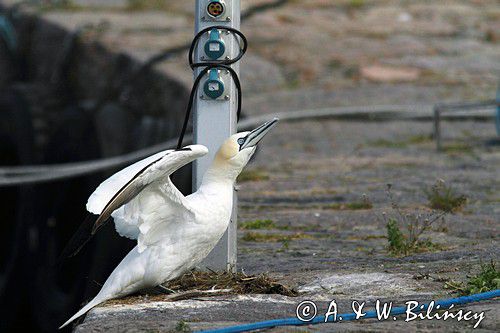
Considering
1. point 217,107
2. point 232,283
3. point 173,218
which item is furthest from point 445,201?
point 173,218

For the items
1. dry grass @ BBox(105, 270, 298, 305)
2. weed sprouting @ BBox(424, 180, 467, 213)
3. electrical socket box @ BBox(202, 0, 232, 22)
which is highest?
electrical socket box @ BBox(202, 0, 232, 22)

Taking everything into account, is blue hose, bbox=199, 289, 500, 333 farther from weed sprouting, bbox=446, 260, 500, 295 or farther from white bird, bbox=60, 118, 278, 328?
white bird, bbox=60, 118, 278, 328

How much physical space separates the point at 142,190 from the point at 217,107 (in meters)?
0.75

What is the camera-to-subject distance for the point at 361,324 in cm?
478

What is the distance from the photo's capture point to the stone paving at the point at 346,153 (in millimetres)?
5391

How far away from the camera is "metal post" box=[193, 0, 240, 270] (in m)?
5.89

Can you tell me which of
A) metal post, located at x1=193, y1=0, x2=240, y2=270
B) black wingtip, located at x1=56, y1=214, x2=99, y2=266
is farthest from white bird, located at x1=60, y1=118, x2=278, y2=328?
metal post, located at x1=193, y1=0, x2=240, y2=270

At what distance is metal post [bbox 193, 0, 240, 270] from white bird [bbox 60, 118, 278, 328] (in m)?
0.30

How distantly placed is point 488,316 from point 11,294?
30.5 ft

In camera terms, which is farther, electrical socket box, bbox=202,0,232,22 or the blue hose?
electrical socket box, bbox=202,0,232,22

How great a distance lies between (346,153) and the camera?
397 inches

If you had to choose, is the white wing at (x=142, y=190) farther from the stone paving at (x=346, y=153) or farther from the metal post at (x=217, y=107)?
the metal post at (x=217, y=107)

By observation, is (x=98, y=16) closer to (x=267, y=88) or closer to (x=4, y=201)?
(x=4, y=201)

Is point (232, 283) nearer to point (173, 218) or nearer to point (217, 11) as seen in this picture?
point (173, 218)
